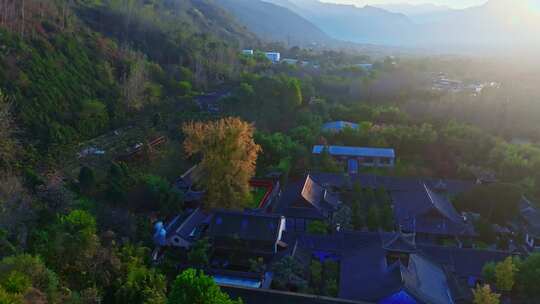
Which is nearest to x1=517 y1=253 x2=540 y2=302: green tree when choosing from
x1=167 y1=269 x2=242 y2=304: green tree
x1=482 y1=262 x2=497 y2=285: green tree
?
x1=482 y1=262 x2=497 y2=285: green tree

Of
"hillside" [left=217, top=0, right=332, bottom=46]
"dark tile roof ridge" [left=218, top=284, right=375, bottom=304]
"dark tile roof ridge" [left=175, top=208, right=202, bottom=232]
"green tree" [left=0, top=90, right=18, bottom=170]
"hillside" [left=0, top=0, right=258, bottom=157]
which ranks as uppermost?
"hillside" [left=217, top=0, right=332, bottom=46]

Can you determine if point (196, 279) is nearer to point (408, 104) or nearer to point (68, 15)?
point (408, 104)

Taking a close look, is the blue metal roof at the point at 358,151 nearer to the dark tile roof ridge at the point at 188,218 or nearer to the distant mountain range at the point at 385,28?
the dark tile roof ridge at the point at 188,218

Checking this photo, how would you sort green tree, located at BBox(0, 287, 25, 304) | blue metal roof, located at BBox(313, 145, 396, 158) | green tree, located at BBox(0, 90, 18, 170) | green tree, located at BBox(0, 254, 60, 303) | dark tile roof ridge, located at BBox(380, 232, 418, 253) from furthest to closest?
blue metal roof, located at BBox(313, 145, 396, 158) < green tree, located at BBox(0, 90, 18, 170) < dark tile roof ridge, located at BBox(380, 232, 418, 253) < green tree, located at BBox(0, 254, 60, 303) < green tree, located at BBox(0, 287, 25, 304)

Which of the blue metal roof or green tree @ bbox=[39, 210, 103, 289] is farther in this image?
the blue metal roof

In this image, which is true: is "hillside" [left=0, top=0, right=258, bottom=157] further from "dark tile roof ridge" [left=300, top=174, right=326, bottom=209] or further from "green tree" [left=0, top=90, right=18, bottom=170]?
"dark tile roof ridge" [left=300, top=174, right=326, bottom=209]

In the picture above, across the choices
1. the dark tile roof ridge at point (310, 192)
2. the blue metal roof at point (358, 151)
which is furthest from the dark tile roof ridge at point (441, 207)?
the blue metal roof at point (358, 151)

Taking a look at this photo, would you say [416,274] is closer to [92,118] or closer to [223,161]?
[223,161]
